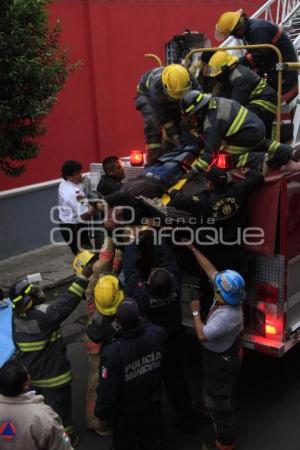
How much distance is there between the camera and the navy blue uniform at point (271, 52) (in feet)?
18.1

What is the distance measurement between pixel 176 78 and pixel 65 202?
236 cm

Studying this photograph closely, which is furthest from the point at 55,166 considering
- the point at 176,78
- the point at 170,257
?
the point at 170,257

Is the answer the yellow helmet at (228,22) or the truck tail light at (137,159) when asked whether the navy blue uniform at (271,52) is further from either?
the truck tail light at (137,159)

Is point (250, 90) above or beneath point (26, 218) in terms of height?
above

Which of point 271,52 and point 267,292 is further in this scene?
point 271,52

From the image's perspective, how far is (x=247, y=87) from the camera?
204 inches

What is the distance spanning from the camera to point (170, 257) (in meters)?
4.23

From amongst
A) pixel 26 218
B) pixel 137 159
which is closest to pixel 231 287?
pixel 137 159

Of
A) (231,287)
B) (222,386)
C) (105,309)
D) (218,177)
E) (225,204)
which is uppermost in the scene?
(218,177)

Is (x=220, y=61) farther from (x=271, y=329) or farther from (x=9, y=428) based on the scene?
(x=9, y=428)

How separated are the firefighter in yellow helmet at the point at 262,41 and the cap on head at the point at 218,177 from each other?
1.73m

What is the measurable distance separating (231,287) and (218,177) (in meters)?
0.92

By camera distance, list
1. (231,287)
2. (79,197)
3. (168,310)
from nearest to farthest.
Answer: (231,287) < (168,310) < (79,197)

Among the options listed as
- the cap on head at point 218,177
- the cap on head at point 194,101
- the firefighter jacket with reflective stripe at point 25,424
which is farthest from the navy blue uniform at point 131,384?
the cap on head at point 194,101
